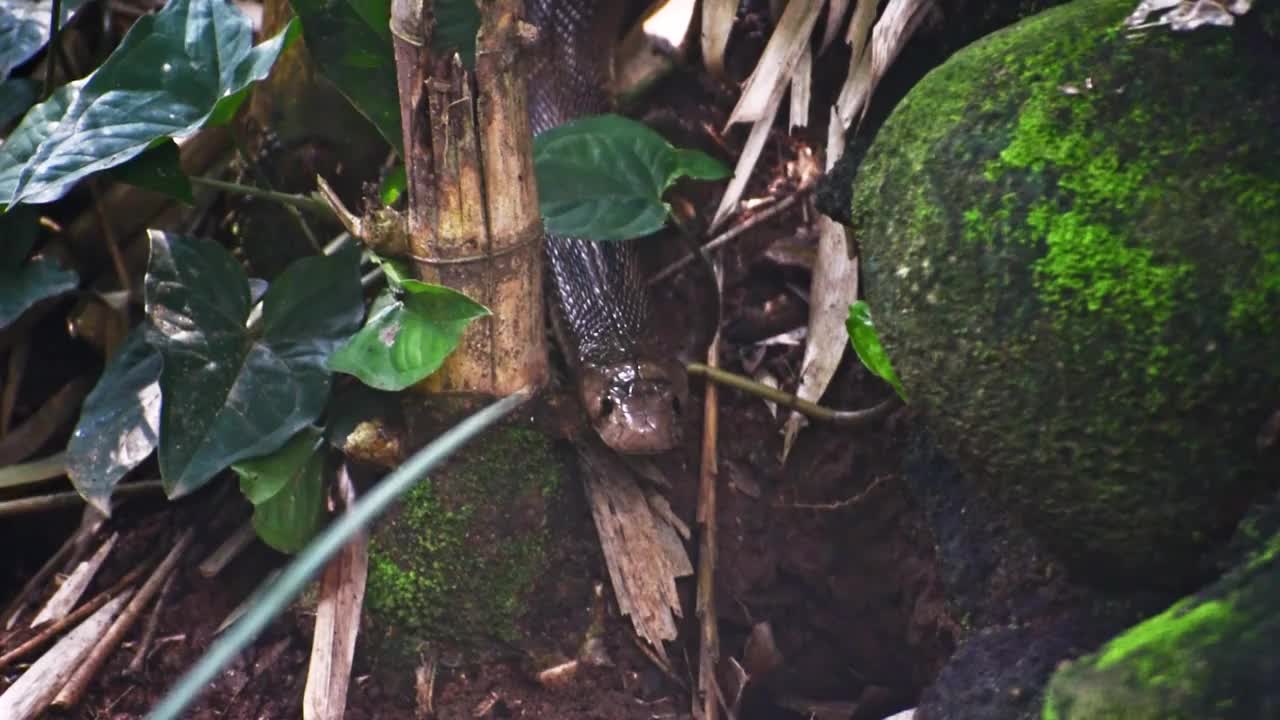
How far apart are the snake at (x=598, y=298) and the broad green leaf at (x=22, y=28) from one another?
1.19 metres

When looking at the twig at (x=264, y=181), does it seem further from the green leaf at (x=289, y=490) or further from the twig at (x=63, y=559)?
the twig at (x=63, y=559)

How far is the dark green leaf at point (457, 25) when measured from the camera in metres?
1.81

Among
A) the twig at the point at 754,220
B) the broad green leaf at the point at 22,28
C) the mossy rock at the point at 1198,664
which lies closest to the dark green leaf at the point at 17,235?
the broad green leaf at the point at 22,28

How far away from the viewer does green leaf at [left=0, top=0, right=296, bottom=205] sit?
2105mm

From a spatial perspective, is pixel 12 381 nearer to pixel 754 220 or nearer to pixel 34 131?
pixel 34 131

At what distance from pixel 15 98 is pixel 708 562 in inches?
76.1

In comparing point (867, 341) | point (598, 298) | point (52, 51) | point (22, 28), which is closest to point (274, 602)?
point (867, 341)

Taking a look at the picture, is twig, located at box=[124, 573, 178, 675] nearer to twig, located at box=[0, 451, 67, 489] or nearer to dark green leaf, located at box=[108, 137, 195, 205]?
twig, located at box=[0, 451, 67, 489]

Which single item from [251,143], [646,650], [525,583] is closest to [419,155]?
[525,583]

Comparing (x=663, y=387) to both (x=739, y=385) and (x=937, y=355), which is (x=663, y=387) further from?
(x=937, y=355)

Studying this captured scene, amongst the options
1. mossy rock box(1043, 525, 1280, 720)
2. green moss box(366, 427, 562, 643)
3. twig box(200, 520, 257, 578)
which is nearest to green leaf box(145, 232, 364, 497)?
green moss box(366, 427, 562, 643)

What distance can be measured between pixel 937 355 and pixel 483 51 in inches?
33.8

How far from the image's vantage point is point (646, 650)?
2.30 meters

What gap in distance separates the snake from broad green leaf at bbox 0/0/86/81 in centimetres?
119
